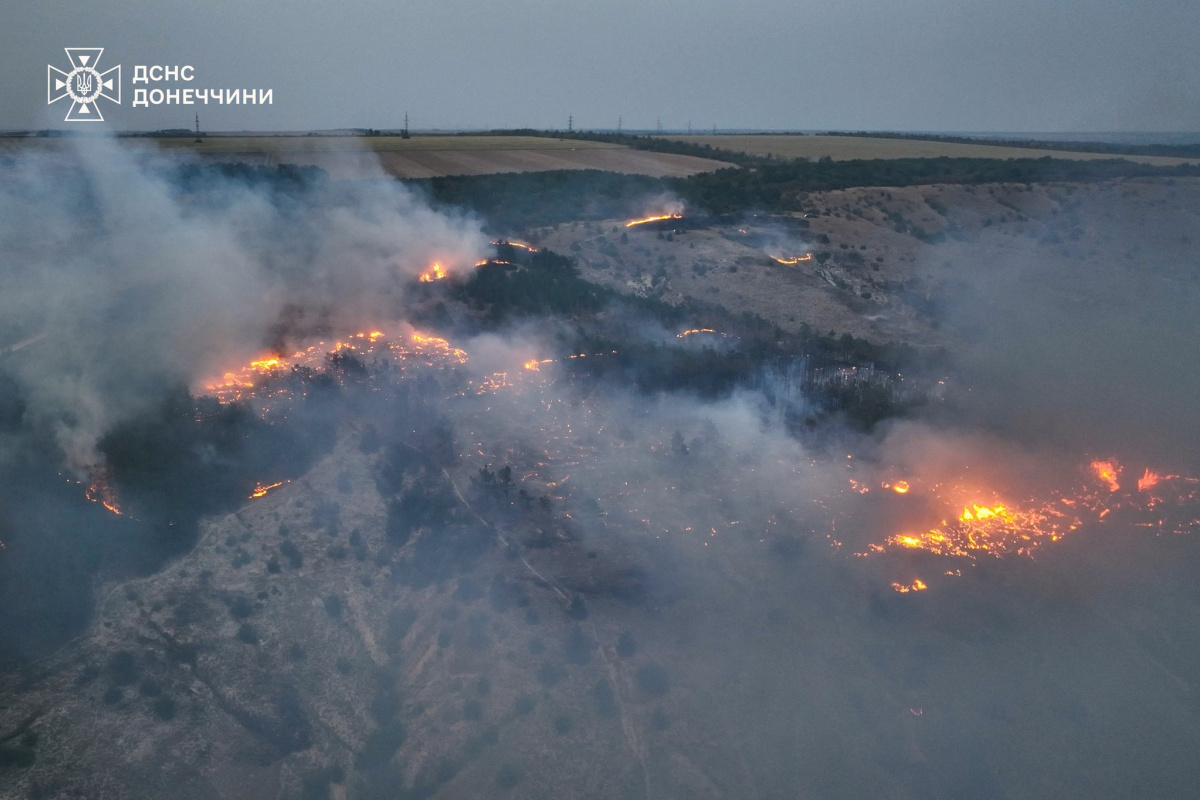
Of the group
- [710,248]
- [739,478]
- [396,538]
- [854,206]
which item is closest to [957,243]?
[854,206]

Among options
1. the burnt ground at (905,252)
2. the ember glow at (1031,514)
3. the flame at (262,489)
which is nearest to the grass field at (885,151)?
the burnt ground at (905,252)

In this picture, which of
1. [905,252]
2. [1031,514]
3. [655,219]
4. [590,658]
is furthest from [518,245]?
[590,658]

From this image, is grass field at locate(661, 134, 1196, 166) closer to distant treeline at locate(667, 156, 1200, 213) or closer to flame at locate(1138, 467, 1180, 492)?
distant treeline at locate(667, 156, 1200, 213)

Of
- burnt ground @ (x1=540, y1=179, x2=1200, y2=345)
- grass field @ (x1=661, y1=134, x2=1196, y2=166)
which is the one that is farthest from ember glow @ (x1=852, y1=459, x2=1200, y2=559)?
grass field @ (x1=661, y1=134, x2=1196, y2=166)

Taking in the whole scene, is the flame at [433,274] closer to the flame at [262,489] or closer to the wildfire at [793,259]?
the flame at [262,489]

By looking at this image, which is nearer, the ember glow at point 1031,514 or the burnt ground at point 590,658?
the burnt ground at point 590,658

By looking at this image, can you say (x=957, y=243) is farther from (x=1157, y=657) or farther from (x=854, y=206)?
(x=1157, y=657)

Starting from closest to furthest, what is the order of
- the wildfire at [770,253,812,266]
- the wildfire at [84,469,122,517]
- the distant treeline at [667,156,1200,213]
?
the wildfire at [84,469,122,517] → the wildfire at [770,253,812,266] → the distant treeline at [667,156,1200,213]

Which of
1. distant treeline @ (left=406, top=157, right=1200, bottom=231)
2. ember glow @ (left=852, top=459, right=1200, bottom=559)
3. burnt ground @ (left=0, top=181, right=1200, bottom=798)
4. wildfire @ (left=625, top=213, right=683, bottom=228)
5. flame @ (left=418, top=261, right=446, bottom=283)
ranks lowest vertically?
burnt ground @ (left=0, top=181, right=1200, bottom=798)
